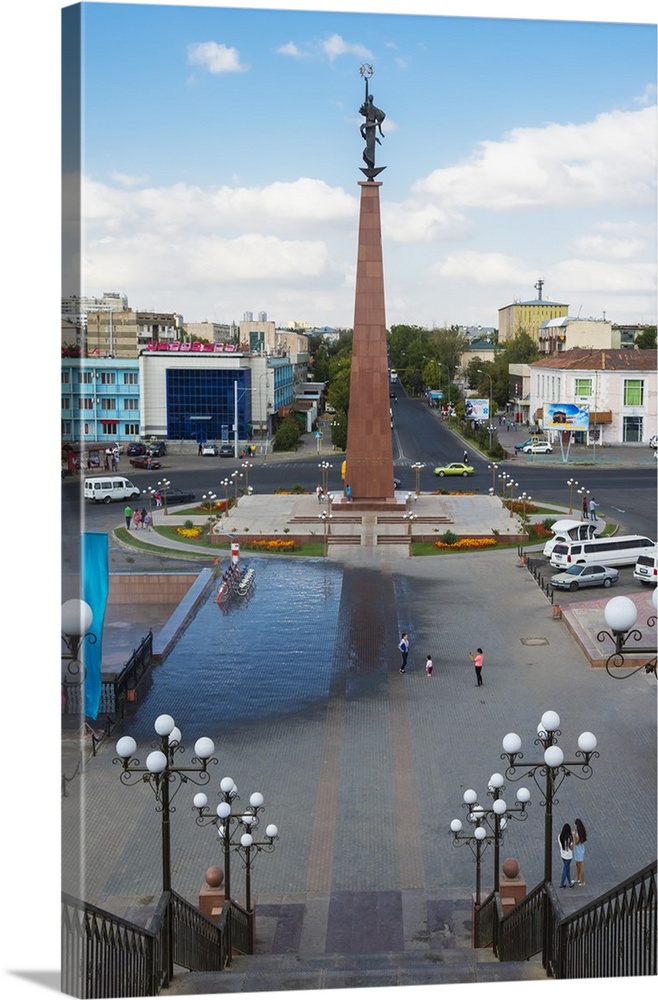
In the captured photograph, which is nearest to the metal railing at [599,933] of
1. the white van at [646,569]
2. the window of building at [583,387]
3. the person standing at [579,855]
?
the person standing at [579,855]

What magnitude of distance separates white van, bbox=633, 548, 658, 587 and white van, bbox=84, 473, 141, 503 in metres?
18.1

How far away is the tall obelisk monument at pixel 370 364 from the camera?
100 ft

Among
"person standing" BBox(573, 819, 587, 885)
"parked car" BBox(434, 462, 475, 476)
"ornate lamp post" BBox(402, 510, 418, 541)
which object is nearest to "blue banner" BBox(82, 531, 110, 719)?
"person standing" BBox(573, 819, 587, 885)

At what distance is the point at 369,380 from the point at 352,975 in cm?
2487

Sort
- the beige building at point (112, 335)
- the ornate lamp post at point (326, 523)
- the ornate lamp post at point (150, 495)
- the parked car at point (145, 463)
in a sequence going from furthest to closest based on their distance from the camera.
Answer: the beige building at point (112, 335) < the parked car at point (145, 463) < the ornate lamp post at point (150, 495) < the ornate lamp post at point (326, 523)

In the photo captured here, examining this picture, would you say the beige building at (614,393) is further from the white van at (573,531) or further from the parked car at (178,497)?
the white van at (573,531)

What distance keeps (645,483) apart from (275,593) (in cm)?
2027

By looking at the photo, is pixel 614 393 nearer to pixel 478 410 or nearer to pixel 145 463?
pixel 478 410

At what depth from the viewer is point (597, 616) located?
2022cm

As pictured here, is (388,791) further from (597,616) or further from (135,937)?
(597,616)

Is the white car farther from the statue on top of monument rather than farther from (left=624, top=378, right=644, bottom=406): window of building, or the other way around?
the statue on top of monument

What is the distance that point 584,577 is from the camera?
23.3 metres

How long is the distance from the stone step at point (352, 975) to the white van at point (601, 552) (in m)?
16.4

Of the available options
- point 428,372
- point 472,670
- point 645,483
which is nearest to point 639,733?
point 472,670
